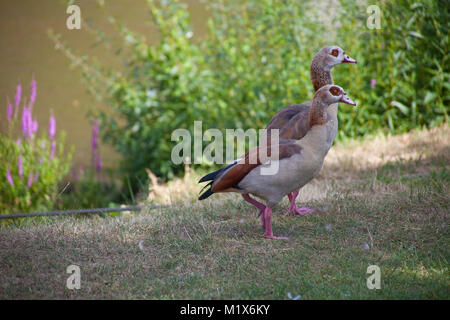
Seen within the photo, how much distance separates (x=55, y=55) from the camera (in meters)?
9.77

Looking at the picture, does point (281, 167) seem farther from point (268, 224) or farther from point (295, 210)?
point (295, 210)

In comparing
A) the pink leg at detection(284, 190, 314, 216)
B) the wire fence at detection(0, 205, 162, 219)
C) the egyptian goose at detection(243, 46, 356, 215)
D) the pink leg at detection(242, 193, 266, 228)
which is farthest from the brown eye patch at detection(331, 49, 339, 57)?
the wire fence at detection(0, 205, 162, 219)

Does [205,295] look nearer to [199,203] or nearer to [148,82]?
[199,203]

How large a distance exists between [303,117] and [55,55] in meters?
6.72

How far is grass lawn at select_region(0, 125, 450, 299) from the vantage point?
10.6 feet

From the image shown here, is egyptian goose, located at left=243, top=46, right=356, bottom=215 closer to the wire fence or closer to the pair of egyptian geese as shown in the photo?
the pair of egyptian geese

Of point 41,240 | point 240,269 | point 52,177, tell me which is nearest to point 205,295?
point 240,269

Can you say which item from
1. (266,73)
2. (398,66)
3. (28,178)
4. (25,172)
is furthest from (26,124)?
(398,66)

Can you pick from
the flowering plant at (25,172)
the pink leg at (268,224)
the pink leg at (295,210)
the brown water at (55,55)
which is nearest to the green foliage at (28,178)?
the flowering plant at (25,172)

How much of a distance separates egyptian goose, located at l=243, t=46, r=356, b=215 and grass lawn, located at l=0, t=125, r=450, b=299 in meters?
0.23

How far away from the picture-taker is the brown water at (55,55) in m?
9.09

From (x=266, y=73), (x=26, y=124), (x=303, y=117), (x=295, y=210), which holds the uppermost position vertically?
(x=266, y=73)

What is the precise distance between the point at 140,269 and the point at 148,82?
456 centimetres

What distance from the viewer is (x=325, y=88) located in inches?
158
